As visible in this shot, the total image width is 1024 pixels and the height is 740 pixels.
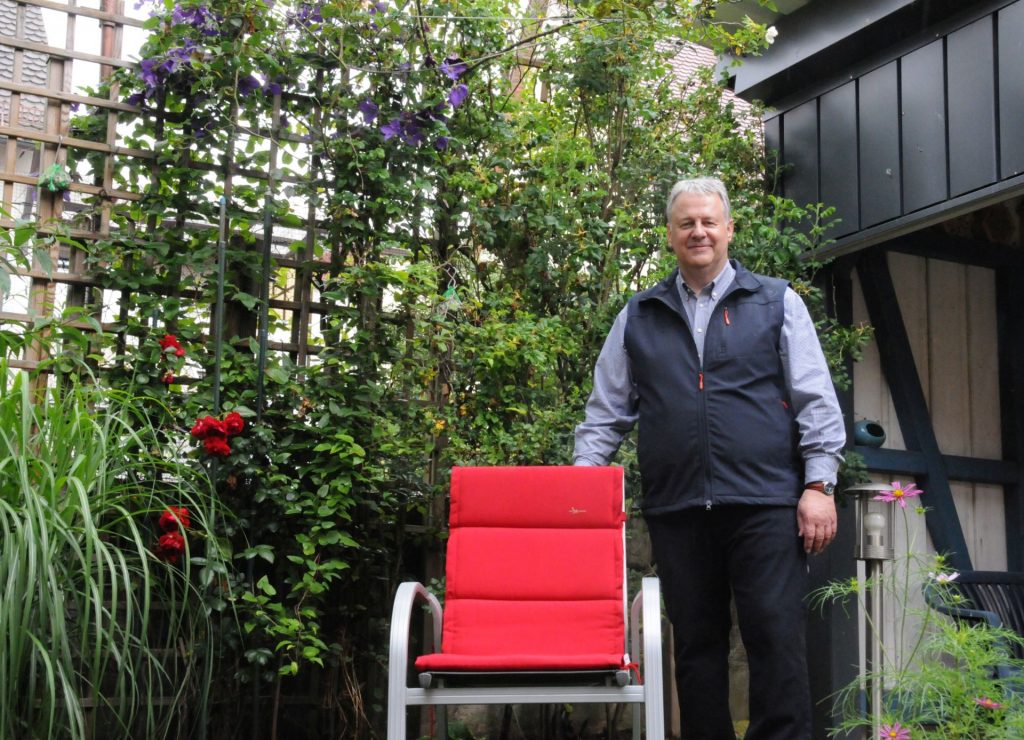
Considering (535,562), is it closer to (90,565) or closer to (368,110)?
(90,565)

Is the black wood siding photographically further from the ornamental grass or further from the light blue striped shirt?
the ornamental grass

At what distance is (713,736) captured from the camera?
2.65 metres

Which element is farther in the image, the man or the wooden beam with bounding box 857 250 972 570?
the wooden beam with bounding box 857 250 972 570

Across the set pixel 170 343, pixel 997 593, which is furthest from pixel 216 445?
pixel 997 593

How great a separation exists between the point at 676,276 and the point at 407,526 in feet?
5.32

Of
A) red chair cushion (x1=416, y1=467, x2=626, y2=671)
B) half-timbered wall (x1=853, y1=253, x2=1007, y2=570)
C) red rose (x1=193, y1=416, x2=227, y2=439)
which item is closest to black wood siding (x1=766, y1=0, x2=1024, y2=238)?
half-timbered wall (x1=853, y1=253, x2=1007, y2=570)

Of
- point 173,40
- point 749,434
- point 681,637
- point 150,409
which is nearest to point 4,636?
point 150,409

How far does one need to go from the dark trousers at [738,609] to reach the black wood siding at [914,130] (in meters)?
1.98

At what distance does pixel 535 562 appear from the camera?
312 cm

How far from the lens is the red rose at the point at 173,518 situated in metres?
3.16

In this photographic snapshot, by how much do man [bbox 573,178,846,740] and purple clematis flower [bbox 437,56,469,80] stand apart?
1.52 meters

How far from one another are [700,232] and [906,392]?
2.67 meters

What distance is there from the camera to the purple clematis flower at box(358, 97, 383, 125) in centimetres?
394

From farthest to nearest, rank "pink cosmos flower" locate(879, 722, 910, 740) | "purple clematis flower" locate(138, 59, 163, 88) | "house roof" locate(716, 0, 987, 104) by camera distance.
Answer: "house roof" locate(716, 0, 987, 104) < "purple clematis flower" locate(138, 59, 163, 88) < "pink cosmos flower" locate(879, 722, 910, 740)
